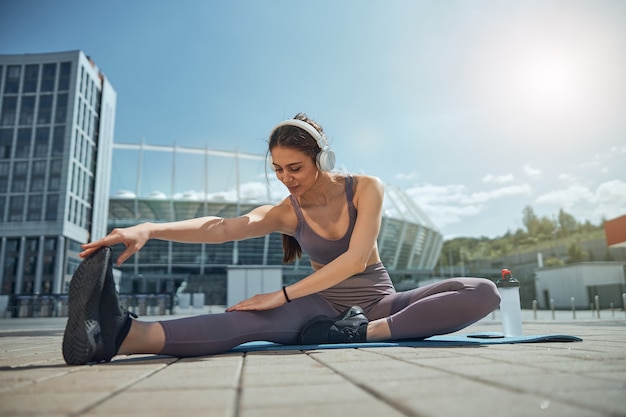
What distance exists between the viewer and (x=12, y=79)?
31500mm

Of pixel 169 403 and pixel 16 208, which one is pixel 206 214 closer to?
pixel 16 208

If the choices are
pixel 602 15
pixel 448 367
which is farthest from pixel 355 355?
pixel 602 15

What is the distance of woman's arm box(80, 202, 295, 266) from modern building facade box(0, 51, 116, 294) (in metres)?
30.8

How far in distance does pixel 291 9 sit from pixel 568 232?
209 ft

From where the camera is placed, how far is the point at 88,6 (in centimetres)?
345

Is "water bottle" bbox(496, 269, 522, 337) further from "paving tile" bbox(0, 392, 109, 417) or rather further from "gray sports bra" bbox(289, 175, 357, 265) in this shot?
"paving tile" bbox(0, 392, 109, 417)

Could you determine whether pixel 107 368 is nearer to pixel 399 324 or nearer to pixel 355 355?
pixel 355 355

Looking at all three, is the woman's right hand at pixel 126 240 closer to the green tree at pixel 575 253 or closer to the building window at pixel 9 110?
the building window at pixel 9 110

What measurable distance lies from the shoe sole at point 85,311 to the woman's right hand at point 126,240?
0.03 meters

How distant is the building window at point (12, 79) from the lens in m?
31.4

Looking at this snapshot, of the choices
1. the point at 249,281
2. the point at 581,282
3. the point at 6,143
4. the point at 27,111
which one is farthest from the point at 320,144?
the point at 6,143

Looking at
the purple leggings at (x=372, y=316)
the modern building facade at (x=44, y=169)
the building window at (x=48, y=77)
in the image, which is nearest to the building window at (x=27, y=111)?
the modern building facade at (x=44, y=169)

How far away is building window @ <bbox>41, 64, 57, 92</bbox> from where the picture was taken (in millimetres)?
31219

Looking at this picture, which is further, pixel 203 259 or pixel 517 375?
pixel 203 259
